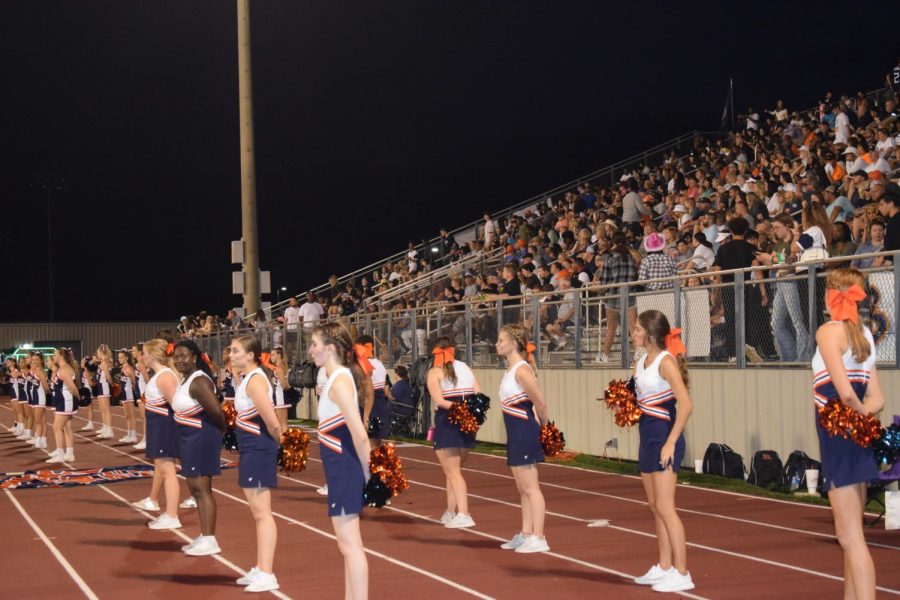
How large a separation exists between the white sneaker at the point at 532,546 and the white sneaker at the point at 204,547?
7.72ft

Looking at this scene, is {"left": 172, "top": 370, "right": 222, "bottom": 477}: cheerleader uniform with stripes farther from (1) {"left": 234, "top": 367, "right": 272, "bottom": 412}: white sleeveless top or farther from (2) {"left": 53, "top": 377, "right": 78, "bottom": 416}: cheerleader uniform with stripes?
(2) {"left": 53, "top": 377, "right": 78, "bottom": 416}: cheerleader uniform with stripes

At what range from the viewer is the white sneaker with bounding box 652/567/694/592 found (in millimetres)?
7027

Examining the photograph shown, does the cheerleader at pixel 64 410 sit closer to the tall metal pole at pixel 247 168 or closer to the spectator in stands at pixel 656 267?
the tall metal pole at pixel 247 168

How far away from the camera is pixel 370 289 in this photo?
32.2 meters

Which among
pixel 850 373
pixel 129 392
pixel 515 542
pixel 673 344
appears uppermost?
pixel 673 344

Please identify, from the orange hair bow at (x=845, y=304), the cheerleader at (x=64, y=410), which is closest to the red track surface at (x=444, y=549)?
the orange hair bow at (x=845, y=304)

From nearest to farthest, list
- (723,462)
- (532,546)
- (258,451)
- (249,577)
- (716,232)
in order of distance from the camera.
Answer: (249,577)
(258,451)
(532,546)
(723,462)
(716,232)

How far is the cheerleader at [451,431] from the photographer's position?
1005cm

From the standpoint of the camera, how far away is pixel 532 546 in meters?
8.55

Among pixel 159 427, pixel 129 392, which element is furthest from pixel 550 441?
pixel 129 392

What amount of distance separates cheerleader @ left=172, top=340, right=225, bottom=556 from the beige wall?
19.6 feet

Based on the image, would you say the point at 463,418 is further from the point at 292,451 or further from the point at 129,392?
the point at 129,392

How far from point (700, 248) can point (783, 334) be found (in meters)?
3.78

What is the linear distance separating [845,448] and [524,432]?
11.3ft
